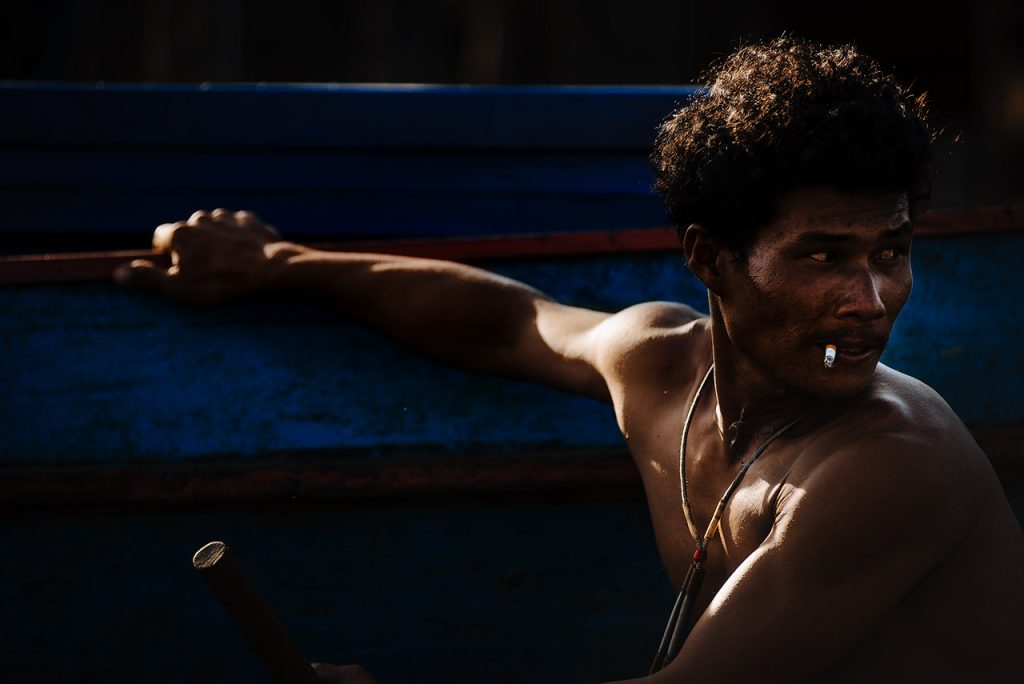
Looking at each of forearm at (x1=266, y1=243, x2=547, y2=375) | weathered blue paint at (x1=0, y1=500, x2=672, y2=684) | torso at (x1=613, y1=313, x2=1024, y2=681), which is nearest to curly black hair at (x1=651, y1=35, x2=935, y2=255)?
torso at (x1=613, y1=313, x2=1024, y2=681)

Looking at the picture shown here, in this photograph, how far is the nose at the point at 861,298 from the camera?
1690 mm

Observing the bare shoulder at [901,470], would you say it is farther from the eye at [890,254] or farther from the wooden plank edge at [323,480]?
the wooden plank edge at [323,480]

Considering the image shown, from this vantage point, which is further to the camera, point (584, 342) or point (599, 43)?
point (599, 43)

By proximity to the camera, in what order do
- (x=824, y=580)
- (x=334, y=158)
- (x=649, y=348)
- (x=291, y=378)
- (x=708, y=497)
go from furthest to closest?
(x=334, y=158) < (x=291, y=378) < (x=649, y=348) < (x=708, y=497) < (x=824, y=580)

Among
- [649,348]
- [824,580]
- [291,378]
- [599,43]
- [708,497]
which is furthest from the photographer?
[599,43]

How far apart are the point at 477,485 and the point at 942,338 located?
1.04 m

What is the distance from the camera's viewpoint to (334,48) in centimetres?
969

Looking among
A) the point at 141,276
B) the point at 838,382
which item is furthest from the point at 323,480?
the point at 838,382

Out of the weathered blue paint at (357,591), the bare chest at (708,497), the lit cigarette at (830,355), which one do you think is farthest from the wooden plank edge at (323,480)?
the lit cigarette at (830,355)

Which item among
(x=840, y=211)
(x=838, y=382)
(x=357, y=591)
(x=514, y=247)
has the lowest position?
(x=357, y=591)

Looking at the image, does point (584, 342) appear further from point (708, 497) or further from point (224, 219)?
point (224, 219)

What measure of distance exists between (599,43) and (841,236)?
7478 millimetres

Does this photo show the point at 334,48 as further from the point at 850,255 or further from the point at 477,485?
the point at 850,255

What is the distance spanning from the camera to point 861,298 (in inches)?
66.6
